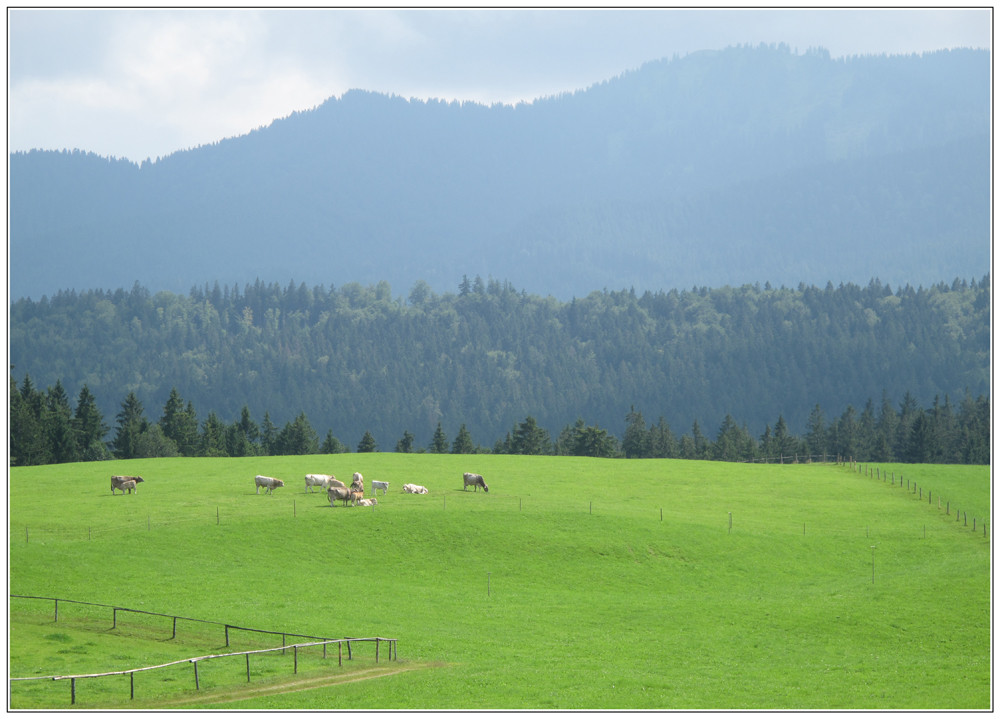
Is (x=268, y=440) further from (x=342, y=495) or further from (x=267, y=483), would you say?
(x=342, y=495)

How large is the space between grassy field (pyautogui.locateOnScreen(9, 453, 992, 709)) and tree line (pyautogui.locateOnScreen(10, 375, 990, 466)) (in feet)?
110

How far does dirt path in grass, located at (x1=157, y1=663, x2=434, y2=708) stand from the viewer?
112 ft

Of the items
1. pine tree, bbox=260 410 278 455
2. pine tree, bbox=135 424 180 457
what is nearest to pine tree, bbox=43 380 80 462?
pine tree, bbox=135 424 180 457

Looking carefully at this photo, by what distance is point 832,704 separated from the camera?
120ft

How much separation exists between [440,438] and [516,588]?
91.1 meters

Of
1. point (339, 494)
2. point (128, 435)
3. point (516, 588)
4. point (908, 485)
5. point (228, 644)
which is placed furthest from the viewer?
point (128, 435)

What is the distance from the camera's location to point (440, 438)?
146750 mm

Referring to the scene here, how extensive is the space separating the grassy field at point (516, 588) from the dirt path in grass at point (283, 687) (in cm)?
13

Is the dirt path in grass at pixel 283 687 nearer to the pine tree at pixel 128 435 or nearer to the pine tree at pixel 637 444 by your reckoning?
the pine tree at pixel 128 435

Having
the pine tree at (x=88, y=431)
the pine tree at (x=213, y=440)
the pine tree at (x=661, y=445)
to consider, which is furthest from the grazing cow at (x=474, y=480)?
the pine tree at (x=661, y=445)

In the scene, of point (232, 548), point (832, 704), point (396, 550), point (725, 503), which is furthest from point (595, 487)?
point (832, 704)

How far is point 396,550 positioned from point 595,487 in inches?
1011

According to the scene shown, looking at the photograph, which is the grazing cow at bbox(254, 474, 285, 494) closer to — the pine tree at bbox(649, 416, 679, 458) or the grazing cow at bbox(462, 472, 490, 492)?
the grazing cow at bbox(462, 472, 490, 492)

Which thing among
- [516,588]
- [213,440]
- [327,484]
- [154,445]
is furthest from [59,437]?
[516,588]
